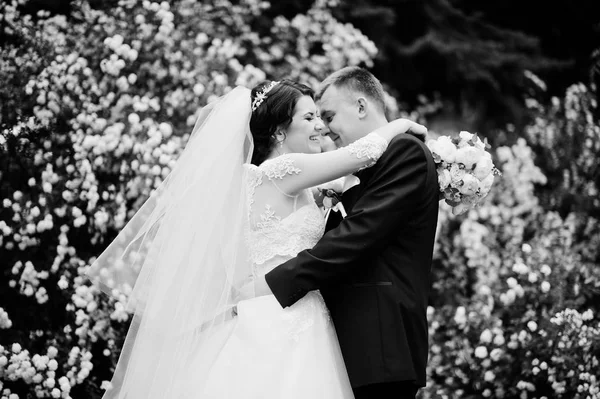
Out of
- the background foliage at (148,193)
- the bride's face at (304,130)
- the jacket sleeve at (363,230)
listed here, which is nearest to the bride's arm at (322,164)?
the jacket sleeve at (363,230)

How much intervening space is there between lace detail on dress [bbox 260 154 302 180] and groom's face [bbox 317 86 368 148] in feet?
1.65

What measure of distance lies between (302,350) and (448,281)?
3214 mm

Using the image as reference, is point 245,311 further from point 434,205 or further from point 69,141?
point 69,141

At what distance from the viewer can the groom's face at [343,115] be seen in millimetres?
4016

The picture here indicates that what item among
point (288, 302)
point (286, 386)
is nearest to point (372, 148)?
point (288, 302)

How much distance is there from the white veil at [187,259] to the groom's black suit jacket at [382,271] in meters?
0.33

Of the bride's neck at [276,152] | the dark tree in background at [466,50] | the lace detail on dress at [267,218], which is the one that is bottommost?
the dark tree in background at [466,50]

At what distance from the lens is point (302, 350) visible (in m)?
3.38

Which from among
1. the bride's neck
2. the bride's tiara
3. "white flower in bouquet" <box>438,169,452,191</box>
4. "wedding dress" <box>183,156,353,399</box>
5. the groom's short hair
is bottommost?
"wedding dress" <box>183,156,353,399</box>

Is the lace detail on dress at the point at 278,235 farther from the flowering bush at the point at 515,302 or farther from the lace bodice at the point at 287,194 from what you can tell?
the flowering bush at the point at 515,302

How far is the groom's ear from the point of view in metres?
4.00

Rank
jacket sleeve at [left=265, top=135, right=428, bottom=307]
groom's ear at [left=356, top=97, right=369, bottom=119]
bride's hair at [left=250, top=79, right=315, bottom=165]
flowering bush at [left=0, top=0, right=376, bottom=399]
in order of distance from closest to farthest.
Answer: jacket sleeve at [left=265, top=135, right=428, bottom=307] → bride's hair at [left=250, top=79, right=315, bottom=165] → groom's ear at [left=356, top=97, right=369, bottom=119] → flowering bush at [left=0, top=0, right=376, bottom=399]

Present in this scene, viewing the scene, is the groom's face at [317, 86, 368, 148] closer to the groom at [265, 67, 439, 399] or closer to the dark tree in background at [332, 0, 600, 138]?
the groom at [265, 67, 439, 399]

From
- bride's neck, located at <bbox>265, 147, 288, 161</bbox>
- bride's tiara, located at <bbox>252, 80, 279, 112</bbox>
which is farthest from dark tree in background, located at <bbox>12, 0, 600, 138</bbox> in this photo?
bride's neck, located at <bbox>265, 147, 288, 161</bbox>
